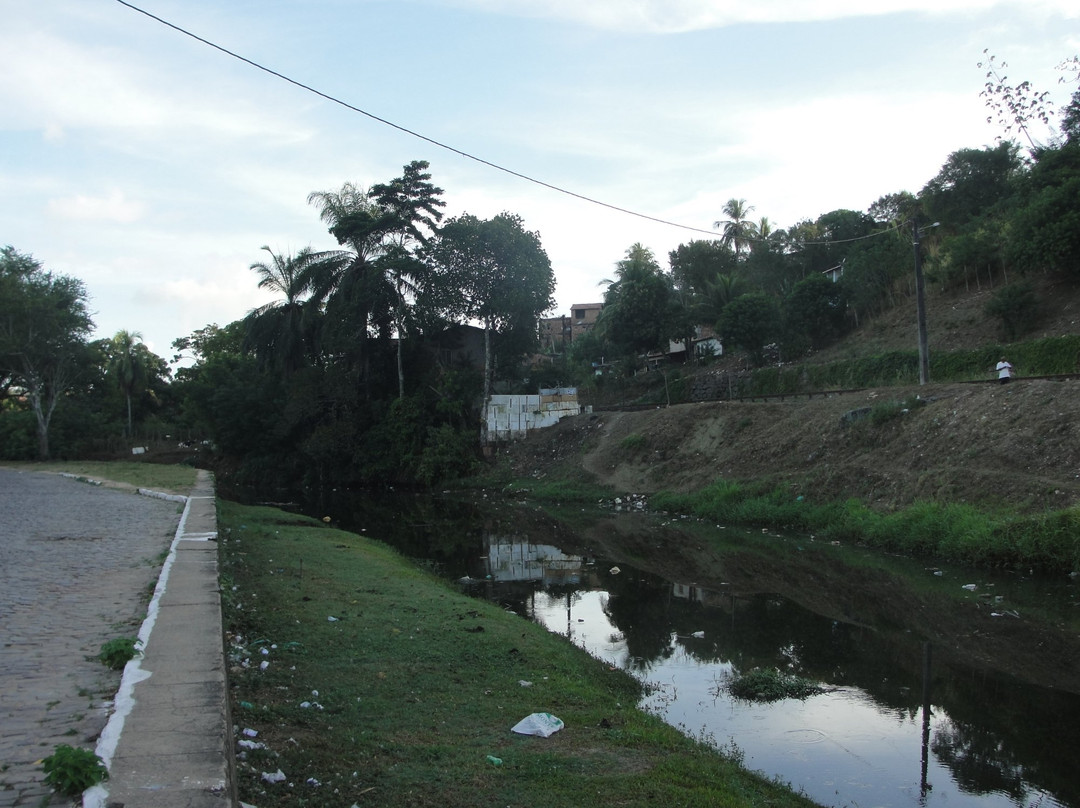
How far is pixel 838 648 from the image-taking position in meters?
10.0

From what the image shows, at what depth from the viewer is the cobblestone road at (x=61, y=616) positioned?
454 centimetres

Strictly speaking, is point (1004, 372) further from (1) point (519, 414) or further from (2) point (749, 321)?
(2) point (749, 321)

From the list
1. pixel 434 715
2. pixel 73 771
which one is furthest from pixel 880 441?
pixel 73 771

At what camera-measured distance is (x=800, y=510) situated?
64.3 feet

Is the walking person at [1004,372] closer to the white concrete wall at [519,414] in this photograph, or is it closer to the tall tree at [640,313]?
the white concrete wall at [519,414]

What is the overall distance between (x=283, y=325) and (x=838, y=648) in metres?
39.6

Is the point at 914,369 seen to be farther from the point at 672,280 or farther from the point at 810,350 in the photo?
the point at 672,280

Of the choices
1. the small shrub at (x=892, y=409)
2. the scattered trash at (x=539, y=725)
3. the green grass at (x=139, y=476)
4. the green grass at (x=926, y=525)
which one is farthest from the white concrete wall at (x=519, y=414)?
the scattered trash at (x=539, y=725)

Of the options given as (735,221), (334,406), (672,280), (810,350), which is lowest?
(334,406)

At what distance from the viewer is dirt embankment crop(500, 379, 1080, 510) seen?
15945 millimetres

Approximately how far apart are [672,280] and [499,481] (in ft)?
104

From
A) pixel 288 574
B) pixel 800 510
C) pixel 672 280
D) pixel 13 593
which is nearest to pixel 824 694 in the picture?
pixel 288 574

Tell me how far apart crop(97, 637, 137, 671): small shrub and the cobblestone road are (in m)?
0.07

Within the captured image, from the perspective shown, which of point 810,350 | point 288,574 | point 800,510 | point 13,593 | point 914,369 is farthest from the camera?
point 810,350
